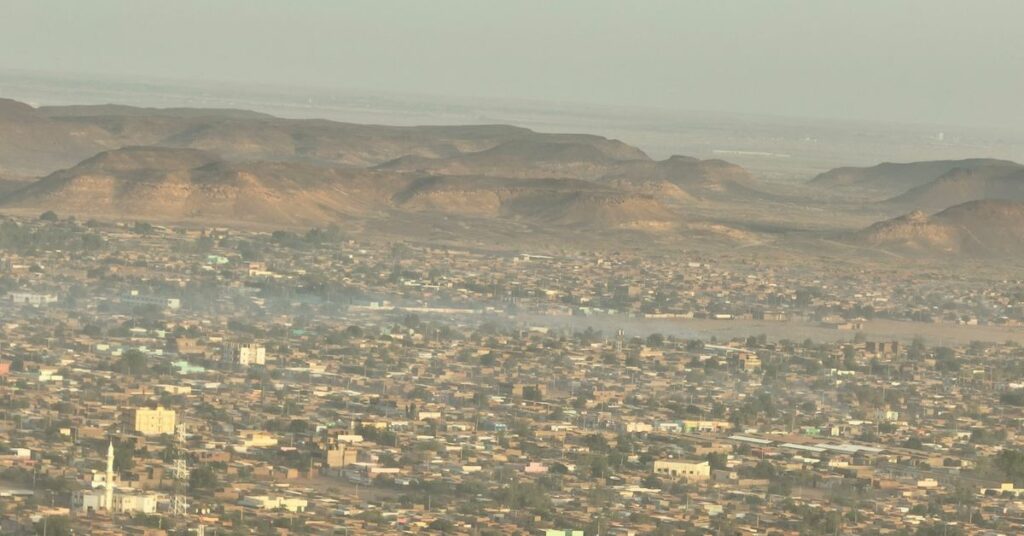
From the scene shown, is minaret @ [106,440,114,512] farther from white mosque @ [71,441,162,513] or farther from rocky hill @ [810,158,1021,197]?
rocky hill @ [810,158,1021,197]

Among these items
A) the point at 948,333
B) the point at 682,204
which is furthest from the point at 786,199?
the point at 948,333

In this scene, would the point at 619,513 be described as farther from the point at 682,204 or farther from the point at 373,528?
the point at 682,204

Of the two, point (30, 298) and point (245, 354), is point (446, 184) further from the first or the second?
point (245, 354)

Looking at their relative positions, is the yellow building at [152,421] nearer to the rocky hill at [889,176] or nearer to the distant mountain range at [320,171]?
the distant mountain range at [320,171]

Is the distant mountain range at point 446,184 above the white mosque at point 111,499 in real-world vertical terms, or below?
below

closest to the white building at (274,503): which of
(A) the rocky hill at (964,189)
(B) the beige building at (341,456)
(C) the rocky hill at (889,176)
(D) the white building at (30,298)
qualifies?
(B) the beige building at (341,456)

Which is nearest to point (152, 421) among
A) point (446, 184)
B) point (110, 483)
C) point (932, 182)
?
point (110, 483)

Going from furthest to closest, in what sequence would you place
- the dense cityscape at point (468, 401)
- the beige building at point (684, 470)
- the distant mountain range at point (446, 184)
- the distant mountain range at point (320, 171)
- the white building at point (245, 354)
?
the distant mountain range at point (446, 184), the distant mountain range at point (320, 171), the white building at point (245, 354), the beige building at point (684, 470), the dense cityscape at point (468, 401)

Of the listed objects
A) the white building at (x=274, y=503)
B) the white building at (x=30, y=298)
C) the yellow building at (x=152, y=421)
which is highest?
the white building at (x=274, y=503)

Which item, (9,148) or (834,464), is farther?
(9,148)
